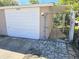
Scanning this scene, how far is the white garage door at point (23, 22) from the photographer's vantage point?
1028 cm

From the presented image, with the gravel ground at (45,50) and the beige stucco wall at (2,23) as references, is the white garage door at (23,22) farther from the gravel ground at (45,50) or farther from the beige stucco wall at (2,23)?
the gravel ground at (45,50)

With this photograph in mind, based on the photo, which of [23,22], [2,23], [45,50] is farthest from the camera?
[2,23]

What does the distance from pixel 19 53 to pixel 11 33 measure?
4.60m

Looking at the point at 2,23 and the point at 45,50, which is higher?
the point at 2,23

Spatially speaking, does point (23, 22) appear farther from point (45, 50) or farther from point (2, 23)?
point (45, 50)

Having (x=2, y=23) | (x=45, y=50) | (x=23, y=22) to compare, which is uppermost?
(x=23, y=22)

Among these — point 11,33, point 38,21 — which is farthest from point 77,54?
point 11,33

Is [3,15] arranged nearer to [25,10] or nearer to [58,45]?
[25,10]

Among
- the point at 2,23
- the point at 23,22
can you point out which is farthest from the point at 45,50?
the point at 2,23

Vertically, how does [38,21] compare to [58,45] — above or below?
above

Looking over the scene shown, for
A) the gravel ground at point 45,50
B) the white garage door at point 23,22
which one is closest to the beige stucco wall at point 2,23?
the white garage door at point 23,22

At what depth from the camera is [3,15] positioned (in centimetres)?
→ 1180

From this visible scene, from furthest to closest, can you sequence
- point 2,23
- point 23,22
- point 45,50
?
1. point 2,23
2. point 23,22
3. point 45,50

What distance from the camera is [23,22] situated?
1089cm
